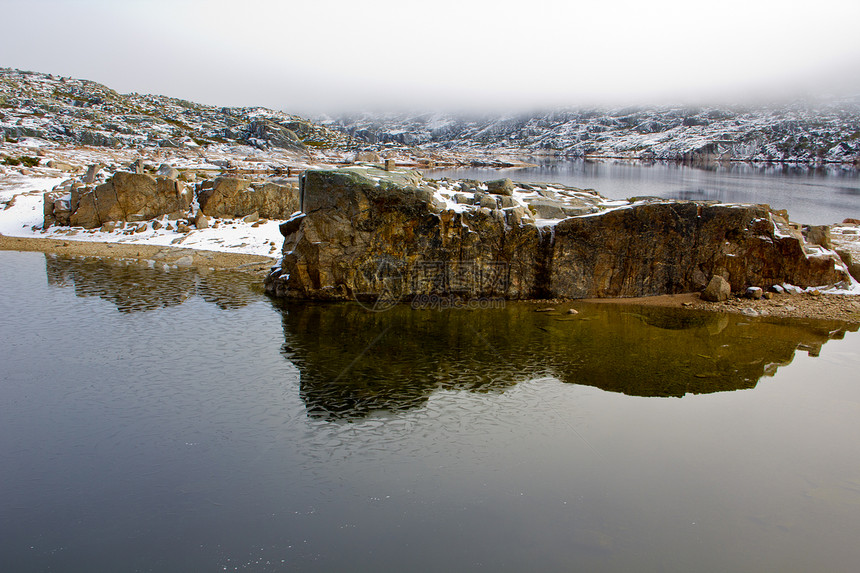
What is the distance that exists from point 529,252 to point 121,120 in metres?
131

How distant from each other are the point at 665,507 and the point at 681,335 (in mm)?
15112

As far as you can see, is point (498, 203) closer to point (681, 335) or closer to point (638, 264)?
point (638, 264)

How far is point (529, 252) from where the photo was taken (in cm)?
3325

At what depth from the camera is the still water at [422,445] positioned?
491 inches

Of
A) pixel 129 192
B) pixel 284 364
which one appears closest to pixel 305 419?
pixel 284 364

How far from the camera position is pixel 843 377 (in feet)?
72.3

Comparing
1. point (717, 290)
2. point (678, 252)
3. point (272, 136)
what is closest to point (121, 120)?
point (272, 136)

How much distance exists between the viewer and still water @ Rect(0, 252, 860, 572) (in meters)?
12.5

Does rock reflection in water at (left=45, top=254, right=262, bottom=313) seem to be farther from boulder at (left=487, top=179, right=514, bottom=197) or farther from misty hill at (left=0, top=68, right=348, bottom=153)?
misty hill at (left=0, top=68, right=348, bottom=153)

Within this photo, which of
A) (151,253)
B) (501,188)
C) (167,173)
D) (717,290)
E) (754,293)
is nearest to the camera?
(717,290)

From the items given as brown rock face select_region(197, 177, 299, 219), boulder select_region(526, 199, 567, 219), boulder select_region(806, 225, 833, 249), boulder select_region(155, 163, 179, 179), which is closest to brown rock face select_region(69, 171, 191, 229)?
boulder select_region(155, 163, 179, 179)

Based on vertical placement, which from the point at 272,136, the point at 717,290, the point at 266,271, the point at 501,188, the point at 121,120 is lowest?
the point at 717,290

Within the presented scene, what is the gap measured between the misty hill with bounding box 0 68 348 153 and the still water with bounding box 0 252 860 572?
98.9m

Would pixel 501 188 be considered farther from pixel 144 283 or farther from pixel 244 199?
pixel 244 199
